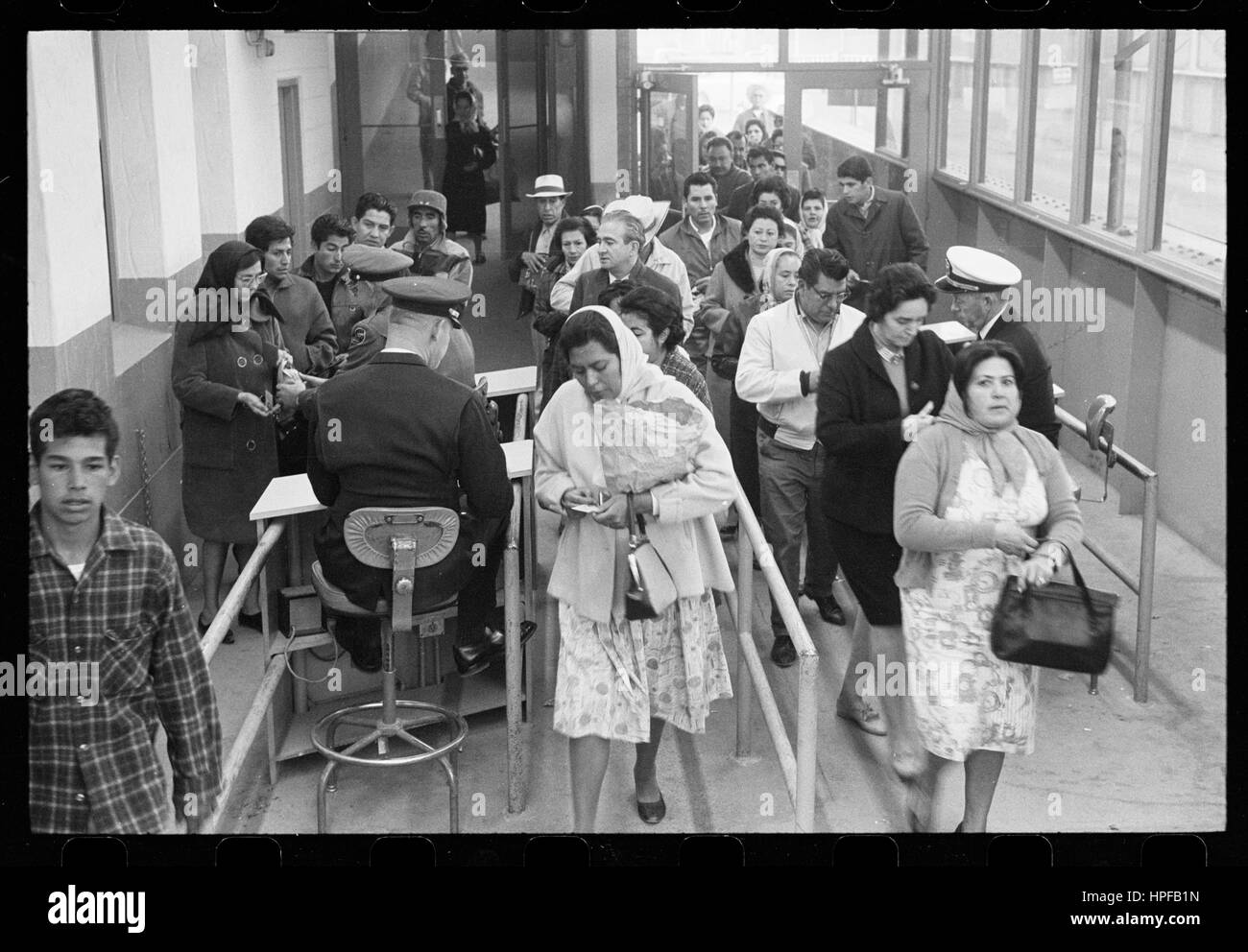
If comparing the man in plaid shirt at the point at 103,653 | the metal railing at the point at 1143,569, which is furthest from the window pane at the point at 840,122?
the man in plaid shirt at the point at 103,653

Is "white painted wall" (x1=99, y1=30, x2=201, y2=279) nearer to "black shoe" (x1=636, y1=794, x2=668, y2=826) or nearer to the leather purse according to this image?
the leather purse

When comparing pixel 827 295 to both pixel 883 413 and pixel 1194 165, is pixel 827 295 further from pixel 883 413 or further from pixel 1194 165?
pixel 1194 165

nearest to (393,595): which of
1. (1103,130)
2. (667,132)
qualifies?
(1103,130)

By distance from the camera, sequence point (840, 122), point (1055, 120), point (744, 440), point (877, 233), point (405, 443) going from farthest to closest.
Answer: point (840, 122) < point (1055, 120) < point (877, 233) < point (744, 440) < point (405, 443)

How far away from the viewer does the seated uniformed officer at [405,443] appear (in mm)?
4074

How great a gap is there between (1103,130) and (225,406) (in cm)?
466

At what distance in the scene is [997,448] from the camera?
12.5 feet

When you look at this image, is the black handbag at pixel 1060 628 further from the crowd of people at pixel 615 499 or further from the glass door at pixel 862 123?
the glass door at pixel 862 123

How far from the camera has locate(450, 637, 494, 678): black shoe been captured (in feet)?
15.4

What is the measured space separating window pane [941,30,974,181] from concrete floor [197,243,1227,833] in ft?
17.0

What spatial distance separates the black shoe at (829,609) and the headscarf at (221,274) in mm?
2194

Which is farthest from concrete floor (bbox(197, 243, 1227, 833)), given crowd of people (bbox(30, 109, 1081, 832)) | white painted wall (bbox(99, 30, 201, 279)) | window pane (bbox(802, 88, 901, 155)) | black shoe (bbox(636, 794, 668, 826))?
window pane (bbox(802, 88, 901, 155))
